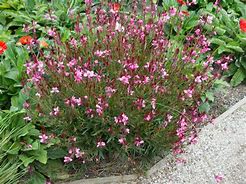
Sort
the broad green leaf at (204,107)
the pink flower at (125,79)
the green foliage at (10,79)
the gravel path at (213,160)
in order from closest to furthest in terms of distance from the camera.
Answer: the pink flower at (125,79), the gravel path at (213,160), the green foliage at (10,79), the broad green leaf at (204,107)

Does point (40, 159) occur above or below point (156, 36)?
below

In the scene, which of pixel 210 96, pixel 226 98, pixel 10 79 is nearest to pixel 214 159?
pixel 210 96

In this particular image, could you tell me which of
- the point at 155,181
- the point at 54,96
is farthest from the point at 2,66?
the point at 155,181

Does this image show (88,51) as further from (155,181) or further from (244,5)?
(244,5)

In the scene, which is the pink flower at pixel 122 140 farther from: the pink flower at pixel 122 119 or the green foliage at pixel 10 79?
the green foliage at pixel 10 79

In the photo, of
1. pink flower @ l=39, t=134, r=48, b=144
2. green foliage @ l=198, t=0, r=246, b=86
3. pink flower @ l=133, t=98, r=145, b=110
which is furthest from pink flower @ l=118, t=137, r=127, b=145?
green foliage @ l=198, t=0, r=246, b=86

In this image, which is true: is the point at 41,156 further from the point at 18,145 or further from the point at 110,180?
the point at 110,180

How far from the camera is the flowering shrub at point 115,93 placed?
3.23 m

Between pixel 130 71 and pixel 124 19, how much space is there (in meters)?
0.75

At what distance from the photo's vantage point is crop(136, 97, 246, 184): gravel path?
11.8 ft

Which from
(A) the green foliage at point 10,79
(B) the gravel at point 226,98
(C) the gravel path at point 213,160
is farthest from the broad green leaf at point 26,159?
(B) the gravel at point 226,98

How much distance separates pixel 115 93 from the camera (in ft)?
10.7

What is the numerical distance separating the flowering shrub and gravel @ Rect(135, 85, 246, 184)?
190 millimetres

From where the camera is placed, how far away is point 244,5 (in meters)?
5.19
